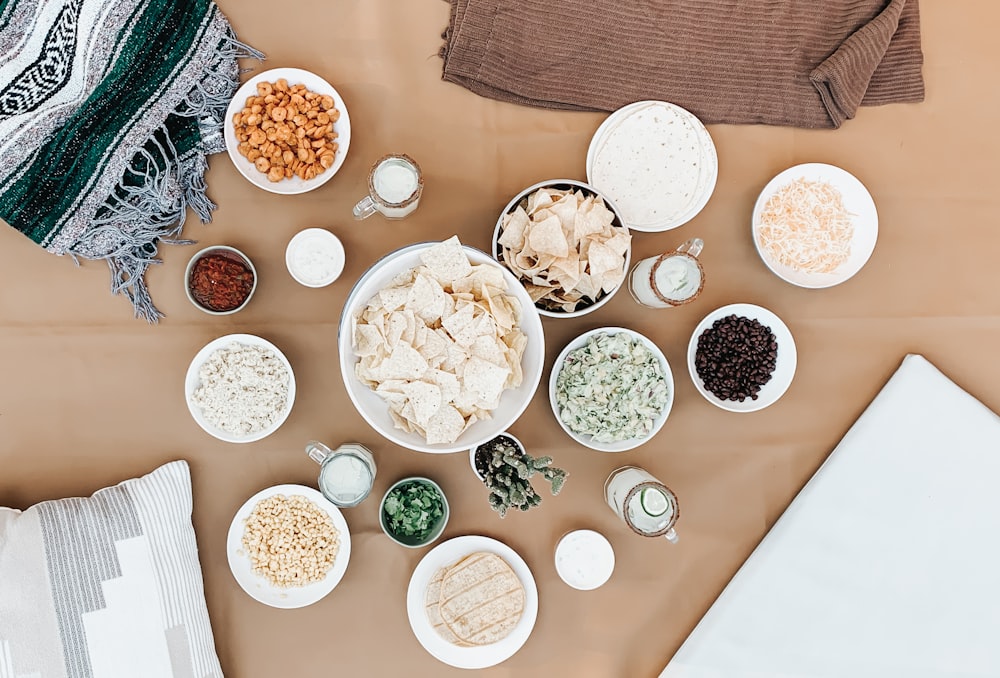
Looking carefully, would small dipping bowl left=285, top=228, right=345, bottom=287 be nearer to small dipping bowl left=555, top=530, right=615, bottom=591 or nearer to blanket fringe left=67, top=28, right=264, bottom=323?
blanket fringe left=67, top=28, right=264, bottom=323

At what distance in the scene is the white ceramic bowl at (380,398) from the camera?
1.28 metres

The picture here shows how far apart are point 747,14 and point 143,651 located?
209cm

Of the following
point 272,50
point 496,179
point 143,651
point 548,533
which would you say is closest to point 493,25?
point 496,179

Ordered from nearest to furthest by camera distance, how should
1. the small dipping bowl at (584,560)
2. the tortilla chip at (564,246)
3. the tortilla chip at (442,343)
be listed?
1. the tortilla chip at (442,343)
2. the tortilla chip at (564,246)
3. the small dipping bowl at (584,560)

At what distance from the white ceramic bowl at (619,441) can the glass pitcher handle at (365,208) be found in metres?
0.57

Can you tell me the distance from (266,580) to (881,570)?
1.53 meters

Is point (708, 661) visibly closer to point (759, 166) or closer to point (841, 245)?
point (841, 245)

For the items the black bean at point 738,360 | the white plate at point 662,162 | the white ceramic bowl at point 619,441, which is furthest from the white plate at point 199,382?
the black bean at point 738,360

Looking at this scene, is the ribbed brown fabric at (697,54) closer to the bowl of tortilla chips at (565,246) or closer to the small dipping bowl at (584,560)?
the bowl of tortilla chips at (565,246)

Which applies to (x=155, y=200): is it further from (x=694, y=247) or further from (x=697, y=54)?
(x=697, y=54)

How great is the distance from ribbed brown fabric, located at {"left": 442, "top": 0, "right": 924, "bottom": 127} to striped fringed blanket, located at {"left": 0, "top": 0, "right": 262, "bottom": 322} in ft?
2.01

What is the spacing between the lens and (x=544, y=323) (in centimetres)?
162

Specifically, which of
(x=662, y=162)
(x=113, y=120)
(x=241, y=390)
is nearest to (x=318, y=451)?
(x=241, y=390)

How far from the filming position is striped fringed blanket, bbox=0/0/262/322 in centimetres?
147
